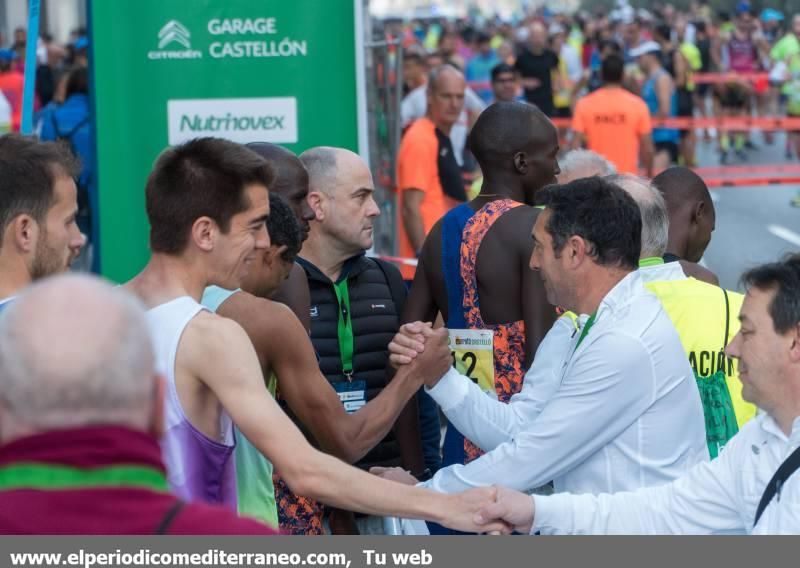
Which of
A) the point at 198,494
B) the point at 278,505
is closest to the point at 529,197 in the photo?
the point at 278,505

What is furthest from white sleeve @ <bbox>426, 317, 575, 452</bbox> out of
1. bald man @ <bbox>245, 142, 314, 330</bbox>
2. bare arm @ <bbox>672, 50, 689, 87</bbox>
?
bare arm @ <bbox>672, 50, 689, 87</bbox>

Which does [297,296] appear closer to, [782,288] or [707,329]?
[707,329]

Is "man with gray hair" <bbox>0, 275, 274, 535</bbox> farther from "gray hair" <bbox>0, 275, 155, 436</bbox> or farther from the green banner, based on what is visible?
the green banner

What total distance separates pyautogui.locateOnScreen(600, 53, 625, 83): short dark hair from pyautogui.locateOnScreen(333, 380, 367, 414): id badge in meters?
8.83

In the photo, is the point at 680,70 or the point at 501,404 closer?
the point at 501,404

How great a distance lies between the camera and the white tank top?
330cm

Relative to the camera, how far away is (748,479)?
3570 millimetres

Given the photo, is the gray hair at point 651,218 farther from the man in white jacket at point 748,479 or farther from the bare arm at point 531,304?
the man in white jacket at point 748,479

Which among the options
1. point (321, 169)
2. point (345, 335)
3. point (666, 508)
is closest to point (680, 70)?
point (321, 169)

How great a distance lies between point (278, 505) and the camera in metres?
4.66

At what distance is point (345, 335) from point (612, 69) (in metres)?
9.11

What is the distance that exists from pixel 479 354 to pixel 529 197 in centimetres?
73

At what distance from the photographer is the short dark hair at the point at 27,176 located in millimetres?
3955

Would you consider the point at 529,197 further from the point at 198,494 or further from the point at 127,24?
the point at 127,24
